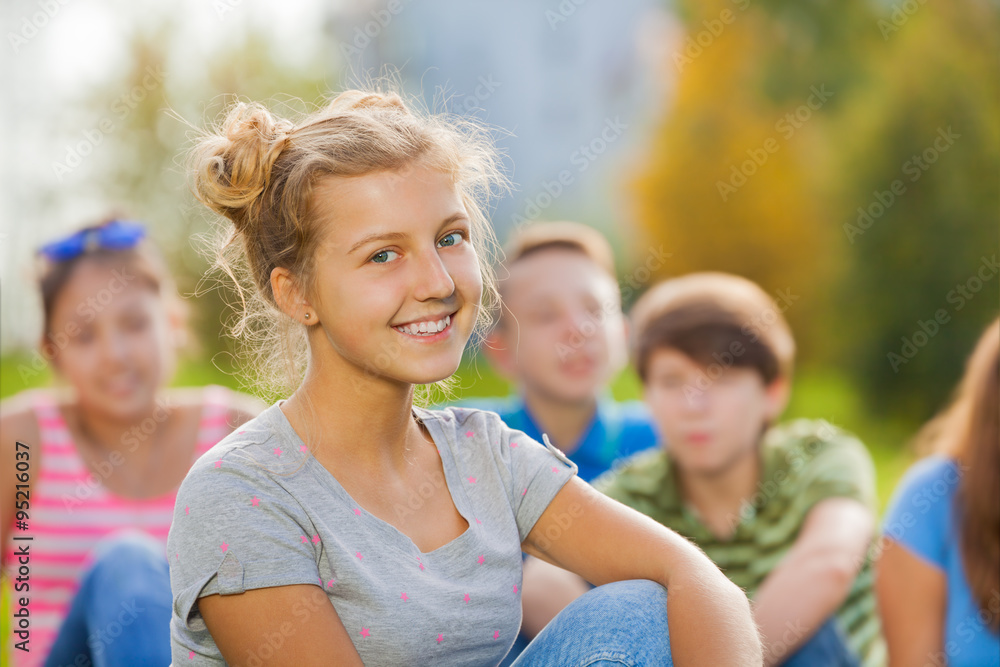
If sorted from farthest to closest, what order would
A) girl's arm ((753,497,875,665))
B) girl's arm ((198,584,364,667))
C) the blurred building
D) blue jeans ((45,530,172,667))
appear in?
the blurred building
girl's arm ((753,497,875,665))
blue jeans ((45,530,172,667))
girl's arm ((198,584,364,667))

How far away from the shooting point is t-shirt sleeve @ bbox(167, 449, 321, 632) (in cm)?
156

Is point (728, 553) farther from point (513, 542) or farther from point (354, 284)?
point (354, 284)

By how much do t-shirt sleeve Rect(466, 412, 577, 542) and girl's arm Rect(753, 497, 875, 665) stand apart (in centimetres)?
104

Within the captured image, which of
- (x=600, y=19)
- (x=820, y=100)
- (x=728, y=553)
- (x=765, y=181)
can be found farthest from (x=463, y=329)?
(x=600, y=19)

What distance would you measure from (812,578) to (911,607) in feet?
1.09

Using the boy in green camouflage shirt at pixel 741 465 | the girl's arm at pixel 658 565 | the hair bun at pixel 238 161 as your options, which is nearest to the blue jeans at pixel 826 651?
the boy in green camouflage shirt at pixel 741 465

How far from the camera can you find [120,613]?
2.34 m

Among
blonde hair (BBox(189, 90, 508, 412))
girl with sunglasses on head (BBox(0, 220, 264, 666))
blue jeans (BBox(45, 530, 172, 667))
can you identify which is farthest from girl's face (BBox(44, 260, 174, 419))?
blonde hair (BBox(189, 90, 508, 412))

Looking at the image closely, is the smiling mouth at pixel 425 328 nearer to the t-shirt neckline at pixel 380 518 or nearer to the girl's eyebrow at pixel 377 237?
the girl's eyebrow at pixel 377 237

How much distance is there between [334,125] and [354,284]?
0.34 m

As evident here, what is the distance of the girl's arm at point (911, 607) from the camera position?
2.73 meters

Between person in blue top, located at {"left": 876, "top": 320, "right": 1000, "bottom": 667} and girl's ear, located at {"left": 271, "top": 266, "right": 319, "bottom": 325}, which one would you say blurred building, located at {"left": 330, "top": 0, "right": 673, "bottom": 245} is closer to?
person in blue top, located at {"left": 876, "top": 320, "right": 1000, "bottom": 667}

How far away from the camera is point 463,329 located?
1.86 metres

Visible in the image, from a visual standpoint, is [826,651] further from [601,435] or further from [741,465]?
[601,435]
